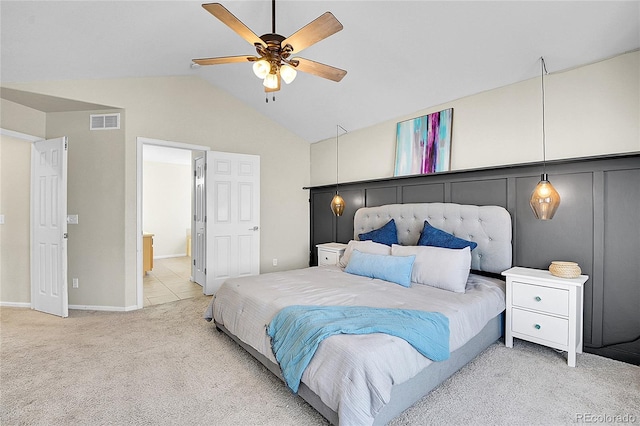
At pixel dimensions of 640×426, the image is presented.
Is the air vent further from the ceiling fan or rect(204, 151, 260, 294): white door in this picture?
the ceiling fan

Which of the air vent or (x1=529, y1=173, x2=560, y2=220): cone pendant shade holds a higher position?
the air vent

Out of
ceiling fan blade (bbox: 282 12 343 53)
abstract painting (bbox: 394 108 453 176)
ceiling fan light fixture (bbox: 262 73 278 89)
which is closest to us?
ceiling fan blade (bbox: 282 12 343 53)

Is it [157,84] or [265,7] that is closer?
[265,7]

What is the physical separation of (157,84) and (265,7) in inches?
83.8

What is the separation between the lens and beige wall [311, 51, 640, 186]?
247 centimetres

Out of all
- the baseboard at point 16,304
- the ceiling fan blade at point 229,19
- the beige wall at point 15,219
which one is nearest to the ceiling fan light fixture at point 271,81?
the ceiling fan blade at point 229,19

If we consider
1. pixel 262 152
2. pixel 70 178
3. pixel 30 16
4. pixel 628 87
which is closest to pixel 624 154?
pixel 628 87

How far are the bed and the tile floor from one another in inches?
67.1

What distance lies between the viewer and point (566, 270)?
2492 mm

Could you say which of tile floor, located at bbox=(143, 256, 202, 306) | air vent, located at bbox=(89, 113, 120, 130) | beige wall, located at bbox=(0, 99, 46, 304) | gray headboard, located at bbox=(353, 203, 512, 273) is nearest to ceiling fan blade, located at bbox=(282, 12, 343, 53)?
gray headboard, located at bbox=(353, 203, 512, 273)

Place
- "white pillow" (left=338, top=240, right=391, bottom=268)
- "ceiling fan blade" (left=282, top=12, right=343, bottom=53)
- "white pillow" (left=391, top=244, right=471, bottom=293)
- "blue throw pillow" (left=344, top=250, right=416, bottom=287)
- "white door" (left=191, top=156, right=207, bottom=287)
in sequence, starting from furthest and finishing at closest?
"white door" (left=191, top=156, right=207, bottom=287)
"white pillow" (left=338, top=240, right=391, bottom=268)
"blue throw pillow" (left=344, top=250, right=416, bottom=287)
"white pillow" (left=391, top=244, right=471, bottom=293)
"ceiling fan blade" (left=282, top=12, right=343, bottom=53)

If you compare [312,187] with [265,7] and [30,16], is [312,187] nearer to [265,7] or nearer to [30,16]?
[265,7]

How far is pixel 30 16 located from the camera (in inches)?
99.7

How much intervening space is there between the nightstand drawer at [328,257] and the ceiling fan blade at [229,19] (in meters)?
2.94
